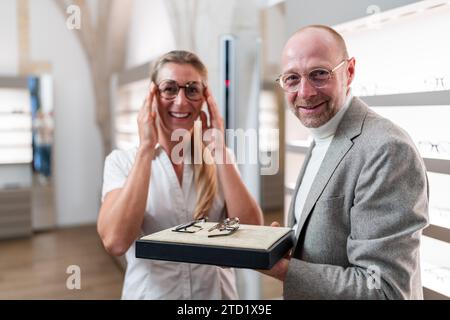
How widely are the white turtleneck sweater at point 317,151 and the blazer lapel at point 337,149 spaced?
2 cm

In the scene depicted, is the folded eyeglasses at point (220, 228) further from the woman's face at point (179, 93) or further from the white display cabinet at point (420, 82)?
the white display cabinet at point (420, 82)

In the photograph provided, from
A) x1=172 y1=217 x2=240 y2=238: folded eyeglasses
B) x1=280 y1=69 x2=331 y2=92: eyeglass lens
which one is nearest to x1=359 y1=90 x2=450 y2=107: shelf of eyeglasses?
x1=280 y1=69 x2=331 y2=92: eyeglass lens

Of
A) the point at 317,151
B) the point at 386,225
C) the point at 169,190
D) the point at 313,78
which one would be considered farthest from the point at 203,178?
the point at 386,225

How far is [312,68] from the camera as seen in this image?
0.92 meters

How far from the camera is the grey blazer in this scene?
2.68ft

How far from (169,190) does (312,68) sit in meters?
0.56

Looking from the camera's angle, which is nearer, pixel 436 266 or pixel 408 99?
pixel 408 99

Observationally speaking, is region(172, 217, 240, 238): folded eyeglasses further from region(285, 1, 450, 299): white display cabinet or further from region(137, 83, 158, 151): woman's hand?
region(285, 1, 450, 299): white display cabinet

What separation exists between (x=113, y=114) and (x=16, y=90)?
683 mm

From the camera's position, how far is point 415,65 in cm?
131

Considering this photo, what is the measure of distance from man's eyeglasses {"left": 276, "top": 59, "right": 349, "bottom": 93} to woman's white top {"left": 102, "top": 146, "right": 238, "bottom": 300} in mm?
432

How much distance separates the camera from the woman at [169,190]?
1.10 meters

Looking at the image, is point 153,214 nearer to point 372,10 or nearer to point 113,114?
point 113,114

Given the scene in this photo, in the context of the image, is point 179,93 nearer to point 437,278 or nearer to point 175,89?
point 175,89
